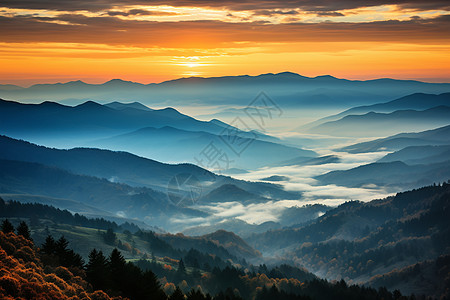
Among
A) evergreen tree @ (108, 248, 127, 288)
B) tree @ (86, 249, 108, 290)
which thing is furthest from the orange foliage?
evergreen tree @ (108, 248, 127, 288)

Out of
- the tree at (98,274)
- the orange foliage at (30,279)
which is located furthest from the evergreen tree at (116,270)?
the orange foliage at (30,279)

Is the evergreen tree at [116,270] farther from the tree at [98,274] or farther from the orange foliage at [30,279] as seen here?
the orange foliage at [30,279]

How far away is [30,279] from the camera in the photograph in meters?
53.9

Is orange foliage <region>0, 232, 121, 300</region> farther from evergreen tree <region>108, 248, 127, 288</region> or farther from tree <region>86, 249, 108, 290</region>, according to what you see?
evergreen tree <region>108, 248, 127, 288</region>

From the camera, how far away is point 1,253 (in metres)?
61.5

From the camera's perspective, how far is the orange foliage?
4834 cm

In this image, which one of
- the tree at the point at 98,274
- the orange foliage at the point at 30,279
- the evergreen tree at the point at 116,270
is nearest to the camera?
the orange foliage at the point at 30,279

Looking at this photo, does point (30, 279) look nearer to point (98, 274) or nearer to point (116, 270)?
point (98, 274)

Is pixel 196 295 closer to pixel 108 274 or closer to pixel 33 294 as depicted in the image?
pixel 108 274

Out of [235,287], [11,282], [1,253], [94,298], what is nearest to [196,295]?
[94,298]

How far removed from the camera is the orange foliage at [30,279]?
48.3m

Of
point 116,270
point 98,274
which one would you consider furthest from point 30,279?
point 116,270

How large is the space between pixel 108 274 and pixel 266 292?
4996 inches

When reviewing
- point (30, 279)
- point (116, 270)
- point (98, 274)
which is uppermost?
point (30, 279)
